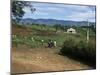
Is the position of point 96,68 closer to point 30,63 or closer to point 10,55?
point 30,63

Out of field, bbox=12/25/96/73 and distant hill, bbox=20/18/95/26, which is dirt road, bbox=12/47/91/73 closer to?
field, bbox=12/25/96/73

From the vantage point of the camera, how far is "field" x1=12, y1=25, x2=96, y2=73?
2598 millimetres

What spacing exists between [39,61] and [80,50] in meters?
0.60

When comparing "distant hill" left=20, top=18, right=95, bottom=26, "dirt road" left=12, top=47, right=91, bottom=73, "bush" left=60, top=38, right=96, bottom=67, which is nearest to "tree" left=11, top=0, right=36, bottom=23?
"distant hill" left=20, top=18, right=95, bottom=26

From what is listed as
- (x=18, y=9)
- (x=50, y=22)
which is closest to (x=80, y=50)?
(x=50, y=22)

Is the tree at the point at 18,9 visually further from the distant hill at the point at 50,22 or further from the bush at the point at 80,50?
the bush at the point at 80,50

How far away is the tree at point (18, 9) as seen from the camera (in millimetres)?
2562

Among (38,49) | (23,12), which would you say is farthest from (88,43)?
(23,12)

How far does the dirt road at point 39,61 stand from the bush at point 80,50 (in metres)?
0.08

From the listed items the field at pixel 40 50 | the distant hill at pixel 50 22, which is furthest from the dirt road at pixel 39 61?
the distant hill at pixel 50 22

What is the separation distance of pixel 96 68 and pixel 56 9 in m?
0.99

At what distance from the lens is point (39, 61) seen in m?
2.69

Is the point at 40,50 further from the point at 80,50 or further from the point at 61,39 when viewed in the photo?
the point at 80,50

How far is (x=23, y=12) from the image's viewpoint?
263cm
